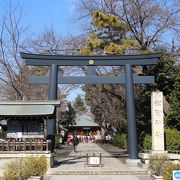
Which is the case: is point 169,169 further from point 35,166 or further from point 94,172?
point 94,172

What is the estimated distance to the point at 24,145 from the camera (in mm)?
24266

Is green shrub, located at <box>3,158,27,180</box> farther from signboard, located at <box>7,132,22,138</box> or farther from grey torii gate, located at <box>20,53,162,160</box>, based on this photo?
grey torii gate, located at <box>20,53,162,160</box>

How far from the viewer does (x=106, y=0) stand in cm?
3259

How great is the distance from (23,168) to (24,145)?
10181 millimetres

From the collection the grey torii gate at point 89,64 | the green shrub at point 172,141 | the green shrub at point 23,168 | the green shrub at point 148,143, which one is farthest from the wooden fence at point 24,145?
the green shrub at point 23,168

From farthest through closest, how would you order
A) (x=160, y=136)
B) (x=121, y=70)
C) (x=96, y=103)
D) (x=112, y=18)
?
(x=96, y=103)
(x=121, y=70)
(x=112, y=18)
(x=160, y=136)

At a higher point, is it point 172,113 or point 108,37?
point 108,37

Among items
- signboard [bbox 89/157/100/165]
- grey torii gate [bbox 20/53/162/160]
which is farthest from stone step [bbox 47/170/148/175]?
grey torii gate [bbox 20/53/162/160]

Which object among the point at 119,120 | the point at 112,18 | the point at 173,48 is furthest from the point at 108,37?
the point at 119,120

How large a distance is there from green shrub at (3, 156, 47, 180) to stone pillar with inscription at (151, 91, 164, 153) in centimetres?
1031

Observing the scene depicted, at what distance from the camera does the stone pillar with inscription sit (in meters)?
24.8

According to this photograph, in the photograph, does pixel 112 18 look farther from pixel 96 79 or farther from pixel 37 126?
pixel 37 126

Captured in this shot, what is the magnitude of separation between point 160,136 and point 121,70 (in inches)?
593

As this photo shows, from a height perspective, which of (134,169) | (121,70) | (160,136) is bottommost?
(134,169)
